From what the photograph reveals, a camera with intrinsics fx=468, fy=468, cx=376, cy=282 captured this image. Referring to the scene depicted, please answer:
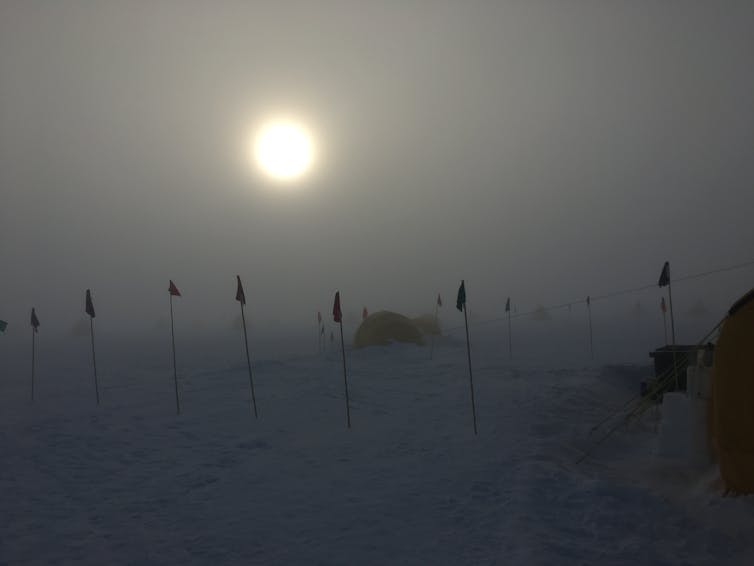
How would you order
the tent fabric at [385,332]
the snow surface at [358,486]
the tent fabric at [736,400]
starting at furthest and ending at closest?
the tent fabric at [385,332] < the tent fabric at [736,400] < the snow surface at [358,486]

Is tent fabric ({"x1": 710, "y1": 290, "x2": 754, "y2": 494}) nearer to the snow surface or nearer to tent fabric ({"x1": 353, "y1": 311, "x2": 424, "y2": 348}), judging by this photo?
the snow surface

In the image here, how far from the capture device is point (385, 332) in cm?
2930

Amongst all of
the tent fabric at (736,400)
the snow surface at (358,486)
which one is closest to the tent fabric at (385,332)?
the snow surface at (358,486)

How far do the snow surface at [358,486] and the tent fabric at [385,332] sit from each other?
13.0 meters

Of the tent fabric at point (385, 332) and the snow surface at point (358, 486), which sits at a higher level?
the tent fabric at point (385, 332)

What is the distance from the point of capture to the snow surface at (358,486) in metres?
6.20

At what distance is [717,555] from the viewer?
5.84 metres

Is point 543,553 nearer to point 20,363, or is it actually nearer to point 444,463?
point 444,463

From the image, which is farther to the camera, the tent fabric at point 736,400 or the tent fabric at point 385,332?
the tent fabric at point 385,332

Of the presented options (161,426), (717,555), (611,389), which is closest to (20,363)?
(161,426)

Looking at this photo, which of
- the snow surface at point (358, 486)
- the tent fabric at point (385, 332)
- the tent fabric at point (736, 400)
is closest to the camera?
the snow surface at point (358, 486)

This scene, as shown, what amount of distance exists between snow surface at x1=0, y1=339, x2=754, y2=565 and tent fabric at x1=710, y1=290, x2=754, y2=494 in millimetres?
432

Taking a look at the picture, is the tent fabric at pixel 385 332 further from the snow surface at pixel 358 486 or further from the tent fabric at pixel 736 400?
the tent fabric at pixel 736 400

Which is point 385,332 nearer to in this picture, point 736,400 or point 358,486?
point 358,486
